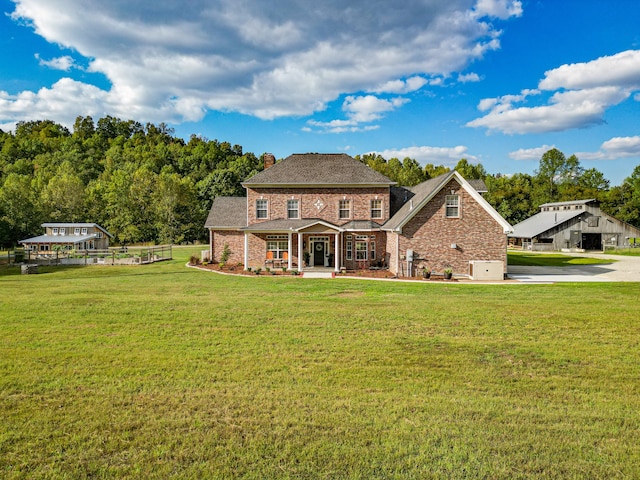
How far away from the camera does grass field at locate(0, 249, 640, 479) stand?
4613 mm

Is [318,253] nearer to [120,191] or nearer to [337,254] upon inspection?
[337,254]

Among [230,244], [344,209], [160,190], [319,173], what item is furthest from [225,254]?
[160,190]

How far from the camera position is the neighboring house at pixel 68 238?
1941 inches

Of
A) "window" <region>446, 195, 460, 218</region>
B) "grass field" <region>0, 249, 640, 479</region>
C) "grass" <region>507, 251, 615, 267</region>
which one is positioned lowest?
"grass field" <region>0, 249, 640, 479</region>

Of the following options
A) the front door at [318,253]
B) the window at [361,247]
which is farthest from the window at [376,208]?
the front door at [318,253]

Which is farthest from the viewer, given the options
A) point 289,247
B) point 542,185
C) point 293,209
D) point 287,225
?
point 542,185

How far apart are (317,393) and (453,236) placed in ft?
64.6

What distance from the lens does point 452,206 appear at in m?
24.2

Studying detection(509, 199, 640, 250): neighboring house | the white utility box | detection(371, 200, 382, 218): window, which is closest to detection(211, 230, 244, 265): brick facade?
detection(371, 200, 382, 218): window

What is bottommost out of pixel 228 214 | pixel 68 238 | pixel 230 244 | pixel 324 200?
pixel 230 244

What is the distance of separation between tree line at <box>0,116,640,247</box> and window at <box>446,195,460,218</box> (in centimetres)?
5035

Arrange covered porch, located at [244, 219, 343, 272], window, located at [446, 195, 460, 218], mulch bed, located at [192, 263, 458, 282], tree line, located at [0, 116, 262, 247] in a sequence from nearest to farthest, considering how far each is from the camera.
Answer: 1. mulch bed, located at [192, 263, 458, 282]
2. window, located at [446, 195, 460, 218]
3. covered porch, located at [244, 219, 343, 272]
4. tree line, located at [0, 116, 262, 247]

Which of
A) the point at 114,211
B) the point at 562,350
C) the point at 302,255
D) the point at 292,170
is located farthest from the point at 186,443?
the point at 114,211

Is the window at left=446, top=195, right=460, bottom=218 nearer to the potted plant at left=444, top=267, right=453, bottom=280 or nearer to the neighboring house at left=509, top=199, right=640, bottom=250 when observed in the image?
the potted plant at left=444, top=267, right=453, bottom=280
